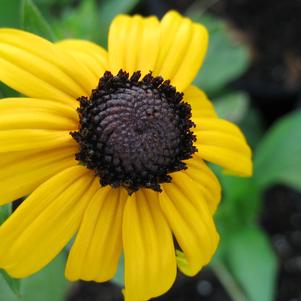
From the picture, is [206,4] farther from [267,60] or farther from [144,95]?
[144,95]

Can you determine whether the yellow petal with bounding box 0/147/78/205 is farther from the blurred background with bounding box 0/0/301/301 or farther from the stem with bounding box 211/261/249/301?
the stem with bounding box 211/261/249/301

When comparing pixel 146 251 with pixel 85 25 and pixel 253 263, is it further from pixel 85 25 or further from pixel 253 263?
pixel 85 25

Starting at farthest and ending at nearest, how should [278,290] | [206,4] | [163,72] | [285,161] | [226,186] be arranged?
[206,4] → [278,290] → [285,161] → [226,186] → [163,72]

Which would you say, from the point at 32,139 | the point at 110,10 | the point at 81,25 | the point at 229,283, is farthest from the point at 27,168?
the point at 110,10

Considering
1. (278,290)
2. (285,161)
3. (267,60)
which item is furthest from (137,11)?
(278,290)

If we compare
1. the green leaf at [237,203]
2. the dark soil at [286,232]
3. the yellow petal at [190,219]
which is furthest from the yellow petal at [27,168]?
the dark soil at [286,232]
